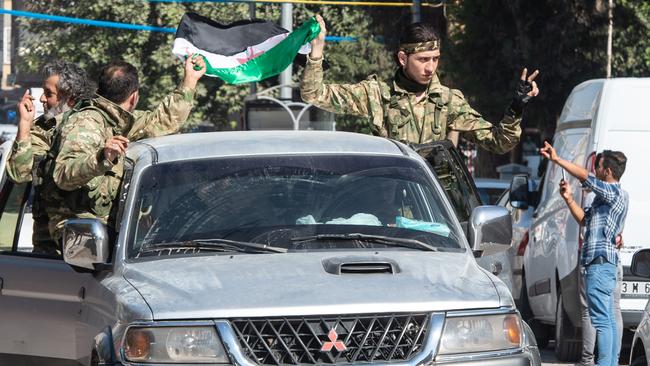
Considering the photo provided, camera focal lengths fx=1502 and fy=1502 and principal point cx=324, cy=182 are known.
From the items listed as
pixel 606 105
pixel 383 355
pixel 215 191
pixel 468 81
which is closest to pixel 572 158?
pixel 606 105

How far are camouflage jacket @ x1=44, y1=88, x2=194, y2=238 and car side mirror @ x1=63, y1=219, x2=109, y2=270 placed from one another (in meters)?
0.65

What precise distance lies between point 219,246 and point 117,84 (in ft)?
6.86

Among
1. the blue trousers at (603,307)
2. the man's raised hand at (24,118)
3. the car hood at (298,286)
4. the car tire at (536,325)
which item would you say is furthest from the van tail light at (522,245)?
the car hood at (298,286)

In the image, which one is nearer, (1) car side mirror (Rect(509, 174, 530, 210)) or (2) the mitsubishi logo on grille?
(2) the mitsubishi logo on grille

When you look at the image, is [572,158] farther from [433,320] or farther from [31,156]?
[433,320]

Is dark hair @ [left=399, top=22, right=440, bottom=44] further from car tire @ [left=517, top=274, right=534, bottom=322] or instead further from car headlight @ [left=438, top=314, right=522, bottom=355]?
car tire @ [left=517, top=274, right=534, bottom=322]

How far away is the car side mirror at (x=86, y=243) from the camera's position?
20.0 feet

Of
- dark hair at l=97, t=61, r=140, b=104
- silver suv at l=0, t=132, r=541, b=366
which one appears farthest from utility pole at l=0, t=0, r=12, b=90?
silver suv at l=0, t=132, r=541, b=366

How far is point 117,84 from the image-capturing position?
791 centimetres

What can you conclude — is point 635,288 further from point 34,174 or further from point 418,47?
point 34,174

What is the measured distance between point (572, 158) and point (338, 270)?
689cm

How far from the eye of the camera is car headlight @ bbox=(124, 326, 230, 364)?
535 centimetres

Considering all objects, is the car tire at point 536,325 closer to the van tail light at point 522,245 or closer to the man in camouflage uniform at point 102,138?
the van tail light at point 522,245

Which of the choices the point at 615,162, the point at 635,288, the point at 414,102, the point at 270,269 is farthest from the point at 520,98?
the point at 270,269
